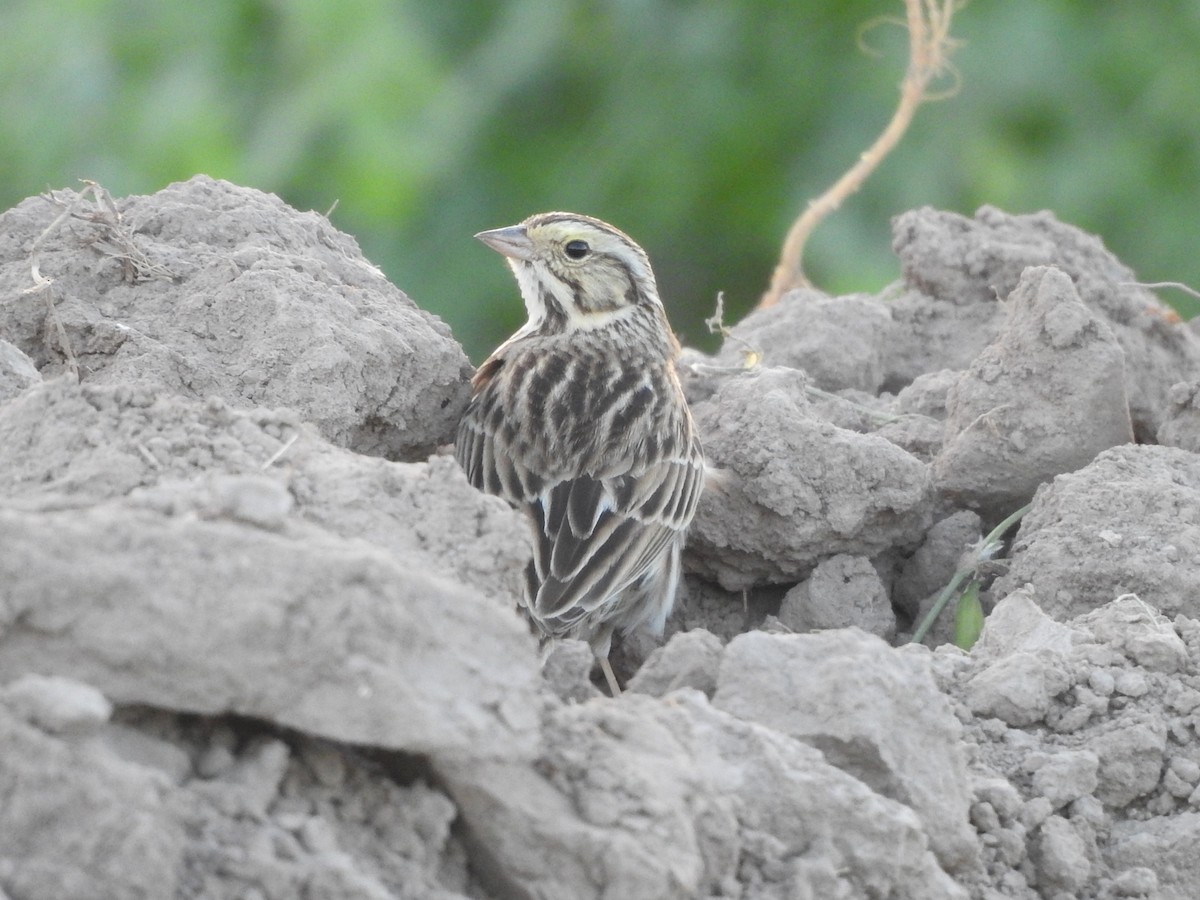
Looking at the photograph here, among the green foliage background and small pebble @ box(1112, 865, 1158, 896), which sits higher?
the green foliage background

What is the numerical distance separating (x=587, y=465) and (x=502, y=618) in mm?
2254

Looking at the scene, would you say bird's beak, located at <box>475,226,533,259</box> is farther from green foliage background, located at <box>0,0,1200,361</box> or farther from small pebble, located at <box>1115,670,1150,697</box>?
green foliage background, located at <box>0,0,1200,361</box>

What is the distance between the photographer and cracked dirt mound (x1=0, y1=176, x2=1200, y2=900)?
2.43 m

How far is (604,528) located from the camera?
4.77 m

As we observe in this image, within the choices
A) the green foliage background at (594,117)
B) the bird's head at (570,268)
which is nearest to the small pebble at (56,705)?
the bird's head at (570,268)

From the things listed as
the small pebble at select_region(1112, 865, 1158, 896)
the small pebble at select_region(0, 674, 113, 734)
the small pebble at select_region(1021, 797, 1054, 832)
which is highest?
the small pebble at select_region(1021, 797, 1054, 832)

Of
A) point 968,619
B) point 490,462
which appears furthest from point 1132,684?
point 490,462

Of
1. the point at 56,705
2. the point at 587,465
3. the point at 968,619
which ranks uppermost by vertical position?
the point at 587,465

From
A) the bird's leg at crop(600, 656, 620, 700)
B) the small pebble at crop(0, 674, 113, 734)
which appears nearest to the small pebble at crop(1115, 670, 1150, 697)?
the bird's leg at crop(600, 656, 620, 700)

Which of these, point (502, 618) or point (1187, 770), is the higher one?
point (1187, 770)

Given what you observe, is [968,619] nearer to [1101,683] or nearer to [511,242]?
[1101,683]

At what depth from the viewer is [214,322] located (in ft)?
14.5

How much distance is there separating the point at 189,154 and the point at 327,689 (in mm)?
7664

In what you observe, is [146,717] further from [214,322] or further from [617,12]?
[617,12]
